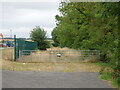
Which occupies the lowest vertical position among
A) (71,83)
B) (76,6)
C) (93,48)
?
(71,83)

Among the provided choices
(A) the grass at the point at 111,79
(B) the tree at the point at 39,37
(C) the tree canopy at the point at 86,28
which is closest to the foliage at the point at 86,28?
(C) the tree canopy at the point at 86,28

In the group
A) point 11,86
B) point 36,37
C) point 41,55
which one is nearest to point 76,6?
point 41,55

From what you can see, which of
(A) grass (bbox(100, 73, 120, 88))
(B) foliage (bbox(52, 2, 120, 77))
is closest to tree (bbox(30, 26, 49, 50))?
(B) foliage (bbox(52, 2, 120, 77))

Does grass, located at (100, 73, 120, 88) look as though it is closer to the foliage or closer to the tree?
the foliage

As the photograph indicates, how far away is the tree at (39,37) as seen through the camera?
41.2m

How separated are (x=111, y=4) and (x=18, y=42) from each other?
13.7 metres

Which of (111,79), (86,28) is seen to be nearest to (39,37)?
(86,28)

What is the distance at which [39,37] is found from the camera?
41.4 m

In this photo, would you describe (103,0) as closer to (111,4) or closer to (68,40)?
(111,4)

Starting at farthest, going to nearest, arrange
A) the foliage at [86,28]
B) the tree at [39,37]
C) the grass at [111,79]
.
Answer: the tree at [39,37], the foliage at [86,28], the grass at [111,79]

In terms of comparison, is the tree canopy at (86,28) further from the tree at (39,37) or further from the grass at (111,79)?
the tree at (39,37)

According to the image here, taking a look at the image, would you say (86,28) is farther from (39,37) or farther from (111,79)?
(39,37)

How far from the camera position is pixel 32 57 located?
62.6 feet

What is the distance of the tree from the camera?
41169 millimetres
